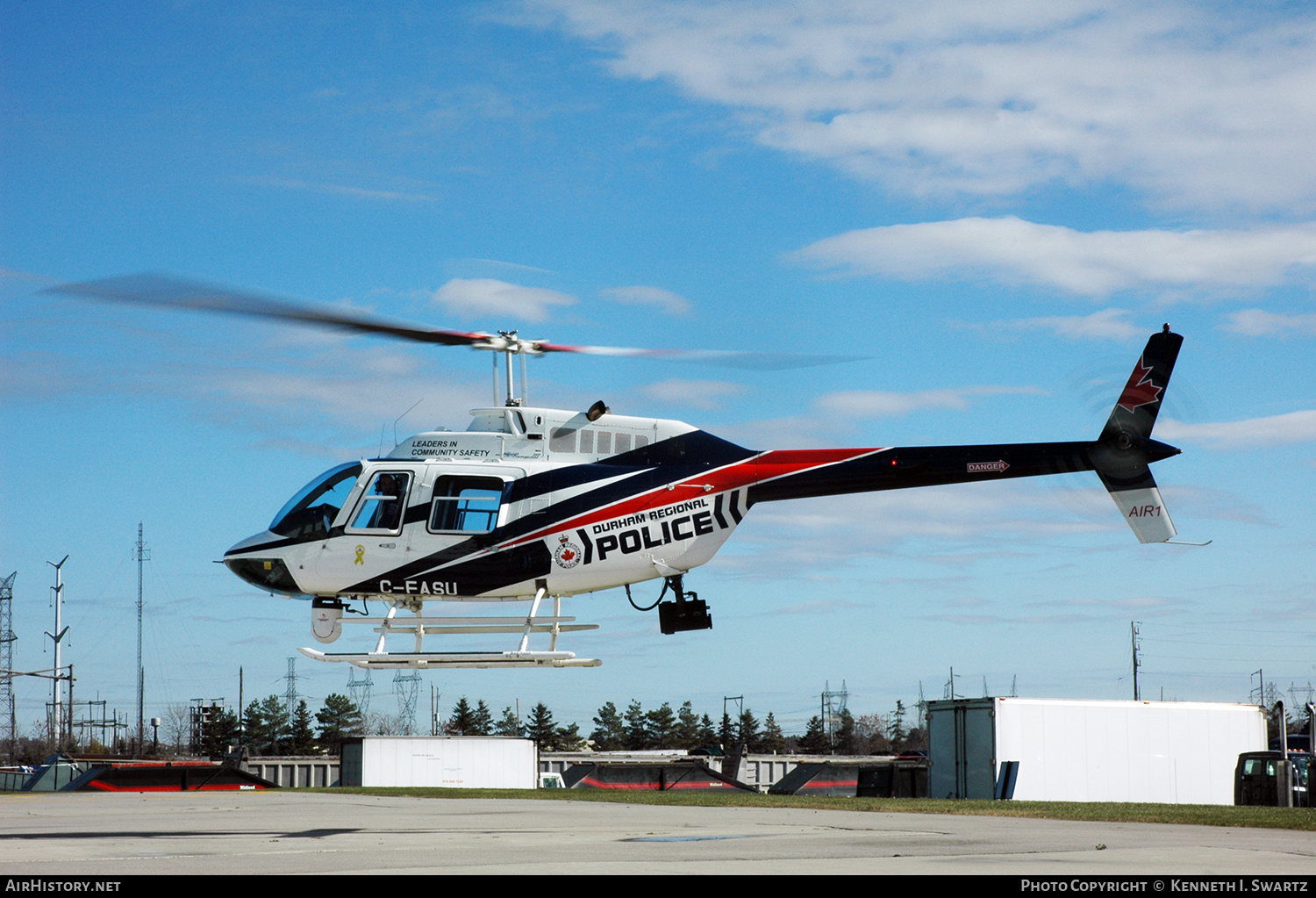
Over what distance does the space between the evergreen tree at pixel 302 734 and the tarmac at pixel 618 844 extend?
114779 mm

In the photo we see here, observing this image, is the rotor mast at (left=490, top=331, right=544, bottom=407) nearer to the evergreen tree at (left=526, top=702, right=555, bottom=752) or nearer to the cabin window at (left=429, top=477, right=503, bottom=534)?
the cabin window at (left=429, top=477, right=503, bottom=534)

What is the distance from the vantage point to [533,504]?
17.9m

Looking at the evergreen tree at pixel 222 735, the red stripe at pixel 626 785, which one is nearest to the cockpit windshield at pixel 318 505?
the red stripe at pixel 626 785

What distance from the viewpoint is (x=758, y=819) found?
18.3 meters

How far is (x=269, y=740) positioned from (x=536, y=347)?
12538 cm

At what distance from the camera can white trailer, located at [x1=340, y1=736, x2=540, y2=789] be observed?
42.6 metres

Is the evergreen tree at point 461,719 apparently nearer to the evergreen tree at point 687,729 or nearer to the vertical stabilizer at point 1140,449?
the evergreen tree at point 687,729

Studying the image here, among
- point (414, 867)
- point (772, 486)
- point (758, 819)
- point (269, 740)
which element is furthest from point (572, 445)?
point (269, 740)

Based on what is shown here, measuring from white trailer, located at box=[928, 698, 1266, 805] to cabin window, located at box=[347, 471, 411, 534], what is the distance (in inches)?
787

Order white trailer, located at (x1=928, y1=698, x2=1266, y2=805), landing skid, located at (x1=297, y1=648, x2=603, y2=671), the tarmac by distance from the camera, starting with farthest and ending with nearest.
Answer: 1. white trailer, located at (x1=928, y1=698, x2=1266, y2=805)
2. landing skid, located at (x1=297, y1=648, x2=603, y2=671)
3. the tarmac

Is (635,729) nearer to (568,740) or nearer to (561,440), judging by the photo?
(568,740)

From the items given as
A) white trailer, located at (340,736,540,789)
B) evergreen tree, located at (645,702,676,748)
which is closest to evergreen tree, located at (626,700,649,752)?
evergreen tree, located at (645,702,676,748)

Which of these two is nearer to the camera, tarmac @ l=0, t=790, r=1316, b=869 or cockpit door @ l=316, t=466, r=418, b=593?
tarmac @ l=0, t=790, r=1316, b=869
